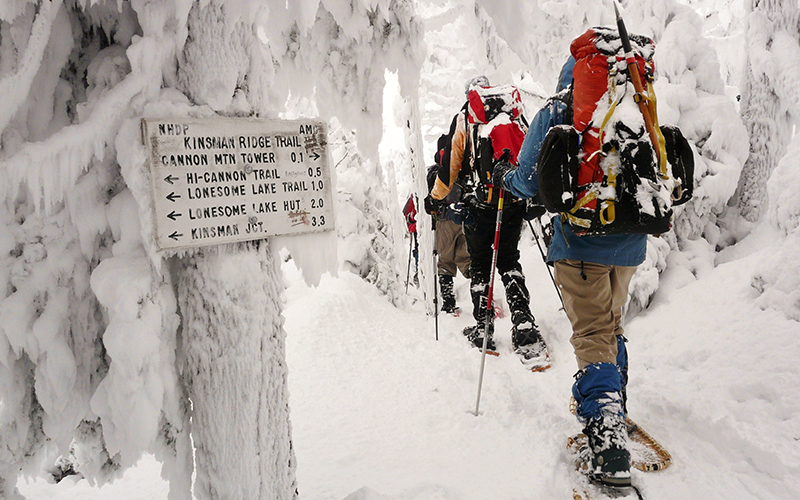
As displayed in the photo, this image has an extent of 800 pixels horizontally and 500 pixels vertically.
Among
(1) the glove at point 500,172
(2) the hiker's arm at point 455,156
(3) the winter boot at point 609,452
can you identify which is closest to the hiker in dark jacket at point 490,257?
(2) the hiker's arm at point 455,156

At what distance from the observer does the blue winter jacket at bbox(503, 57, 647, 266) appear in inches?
96.4

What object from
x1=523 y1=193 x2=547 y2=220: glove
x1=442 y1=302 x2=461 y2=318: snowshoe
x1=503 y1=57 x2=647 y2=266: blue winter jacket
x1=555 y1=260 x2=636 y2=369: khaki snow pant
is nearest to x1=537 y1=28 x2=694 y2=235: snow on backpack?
x1=503 y1=57 x2=647 y2=266: blue winter jacket

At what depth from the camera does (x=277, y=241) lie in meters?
1.95

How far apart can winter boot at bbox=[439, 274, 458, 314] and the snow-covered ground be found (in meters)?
1.35

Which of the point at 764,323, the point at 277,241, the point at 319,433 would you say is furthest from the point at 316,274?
the point at 764,323

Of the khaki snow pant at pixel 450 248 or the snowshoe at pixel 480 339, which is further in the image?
the khaki snow pant at pixel 450 248

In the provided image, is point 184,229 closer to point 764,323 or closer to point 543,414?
point 543,414

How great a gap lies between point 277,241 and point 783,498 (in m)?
2.73

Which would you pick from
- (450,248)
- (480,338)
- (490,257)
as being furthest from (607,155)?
(450,248)

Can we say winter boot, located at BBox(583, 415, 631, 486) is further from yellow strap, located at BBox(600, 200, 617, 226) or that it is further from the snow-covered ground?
yellow strap, located at BBox(600, 200, 617, 226)

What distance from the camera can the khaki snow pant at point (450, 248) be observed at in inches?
245

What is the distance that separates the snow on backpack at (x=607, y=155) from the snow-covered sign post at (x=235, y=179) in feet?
4.25

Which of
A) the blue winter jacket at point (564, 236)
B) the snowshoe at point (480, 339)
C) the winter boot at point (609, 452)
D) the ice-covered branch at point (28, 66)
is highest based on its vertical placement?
the ice-covered branch at point (28, 66)

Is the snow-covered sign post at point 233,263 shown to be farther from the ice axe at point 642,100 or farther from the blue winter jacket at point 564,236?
the ice axe at point 642,100
